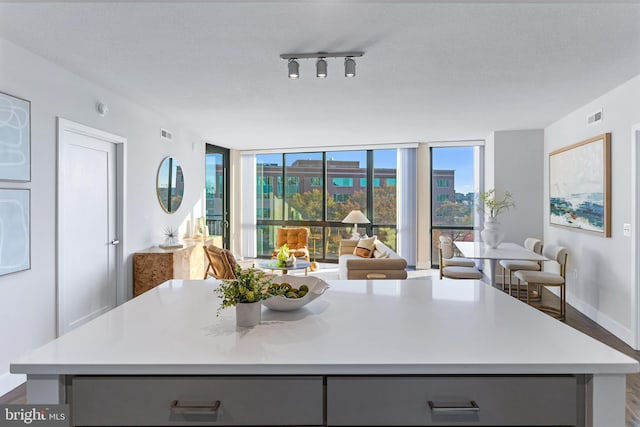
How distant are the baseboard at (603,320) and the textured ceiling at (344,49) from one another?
2.42 meters

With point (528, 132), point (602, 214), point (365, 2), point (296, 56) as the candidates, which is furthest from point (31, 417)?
point (528, 132)

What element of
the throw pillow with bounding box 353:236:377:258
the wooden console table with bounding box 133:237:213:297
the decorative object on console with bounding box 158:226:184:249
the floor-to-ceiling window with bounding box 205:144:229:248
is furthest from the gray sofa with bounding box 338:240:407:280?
the floor-to-ceiling window with bounding box 205:144:229:248

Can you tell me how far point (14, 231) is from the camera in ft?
9.15

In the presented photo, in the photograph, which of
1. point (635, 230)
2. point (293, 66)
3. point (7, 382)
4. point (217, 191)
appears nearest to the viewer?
point (7, 382)

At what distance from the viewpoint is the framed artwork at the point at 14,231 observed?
8.84 feet

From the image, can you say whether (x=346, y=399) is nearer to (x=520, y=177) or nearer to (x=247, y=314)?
(x=247, y=314)

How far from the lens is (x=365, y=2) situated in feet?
7.33

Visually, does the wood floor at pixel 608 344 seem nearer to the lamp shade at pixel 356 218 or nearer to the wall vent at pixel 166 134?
the lamp shade at pixel 356 218

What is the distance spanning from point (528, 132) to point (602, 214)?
2419 mm

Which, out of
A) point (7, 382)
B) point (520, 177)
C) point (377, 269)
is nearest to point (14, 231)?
point (7, 382)

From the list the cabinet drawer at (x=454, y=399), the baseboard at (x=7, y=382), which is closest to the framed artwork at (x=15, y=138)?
the baseboard at (x=7, y=382)

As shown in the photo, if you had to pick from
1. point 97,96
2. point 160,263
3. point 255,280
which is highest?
point 97,96

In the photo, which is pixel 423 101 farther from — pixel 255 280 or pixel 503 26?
pixel 255 280

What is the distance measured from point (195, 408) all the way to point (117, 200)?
3.83 meters
